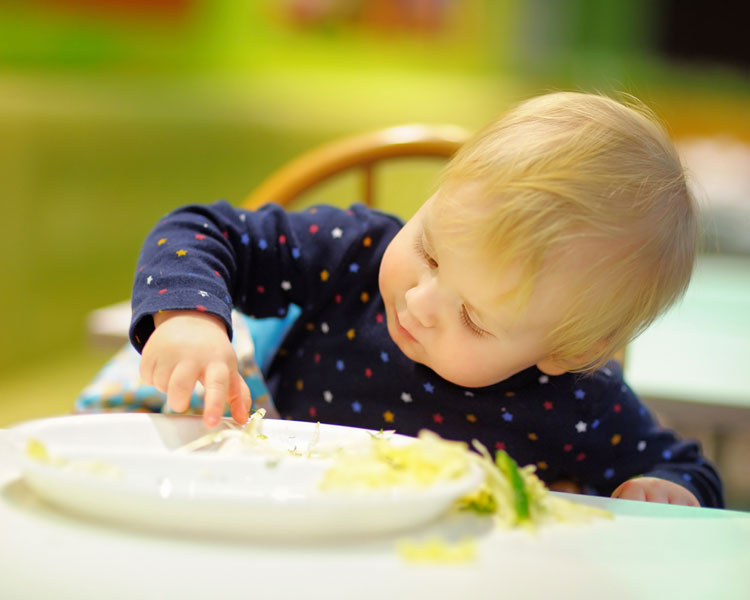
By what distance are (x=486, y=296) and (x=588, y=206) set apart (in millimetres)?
87

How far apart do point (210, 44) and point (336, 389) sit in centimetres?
232

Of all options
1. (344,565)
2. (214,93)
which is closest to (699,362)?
(344,565)

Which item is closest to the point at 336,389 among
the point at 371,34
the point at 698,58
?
the point at 371,34

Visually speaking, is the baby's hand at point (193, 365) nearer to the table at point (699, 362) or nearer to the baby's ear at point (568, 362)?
the baby's ear at point (568, 362)

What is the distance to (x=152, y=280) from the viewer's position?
0.63 metres

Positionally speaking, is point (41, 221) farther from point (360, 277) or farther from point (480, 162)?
point (480, 162)

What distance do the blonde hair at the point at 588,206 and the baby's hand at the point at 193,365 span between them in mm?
178

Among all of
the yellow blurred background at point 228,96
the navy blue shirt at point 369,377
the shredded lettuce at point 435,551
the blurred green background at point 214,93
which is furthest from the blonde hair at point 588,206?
the yellow blurred background at point 228,96

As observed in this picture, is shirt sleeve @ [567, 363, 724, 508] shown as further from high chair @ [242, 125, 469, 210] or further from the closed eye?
high chair @ [242, 125, 469, 210]

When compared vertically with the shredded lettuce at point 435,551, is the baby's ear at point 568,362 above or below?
above

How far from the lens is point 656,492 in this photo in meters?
0.67

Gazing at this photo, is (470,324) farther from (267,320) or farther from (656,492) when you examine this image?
(267,320)

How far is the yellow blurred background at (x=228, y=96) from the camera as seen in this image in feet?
6.61

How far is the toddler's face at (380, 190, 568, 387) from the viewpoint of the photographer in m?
0.57
